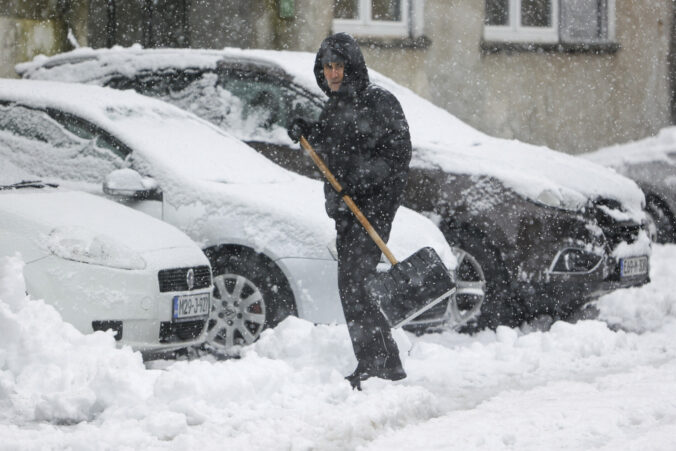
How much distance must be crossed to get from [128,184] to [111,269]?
91cm

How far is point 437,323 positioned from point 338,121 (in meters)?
2.47

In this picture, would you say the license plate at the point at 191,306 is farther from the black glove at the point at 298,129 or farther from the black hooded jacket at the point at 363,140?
the black glove at the point at 298,129

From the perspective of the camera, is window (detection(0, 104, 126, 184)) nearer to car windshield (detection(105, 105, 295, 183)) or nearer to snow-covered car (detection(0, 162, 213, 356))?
car windshield (detection(105, 105, 295, 183))

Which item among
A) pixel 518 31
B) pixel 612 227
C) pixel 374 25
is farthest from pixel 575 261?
pixel 518 31

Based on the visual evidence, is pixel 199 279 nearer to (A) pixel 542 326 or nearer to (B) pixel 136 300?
(B) pixel 136 300

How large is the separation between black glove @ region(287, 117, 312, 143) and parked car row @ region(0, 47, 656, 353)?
889 millimetres

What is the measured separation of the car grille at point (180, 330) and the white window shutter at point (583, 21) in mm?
11991

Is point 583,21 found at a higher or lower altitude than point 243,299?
higher

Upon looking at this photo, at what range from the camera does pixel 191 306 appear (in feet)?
23.5

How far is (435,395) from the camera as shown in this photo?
6762 millimetres

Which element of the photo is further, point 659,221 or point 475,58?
point 475,58

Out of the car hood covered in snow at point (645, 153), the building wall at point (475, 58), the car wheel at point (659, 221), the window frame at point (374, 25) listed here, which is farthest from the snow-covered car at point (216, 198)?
the window frame at point (374, 25)

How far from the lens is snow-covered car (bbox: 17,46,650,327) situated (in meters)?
9.09

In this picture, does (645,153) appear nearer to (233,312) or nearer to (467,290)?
(467,290)
